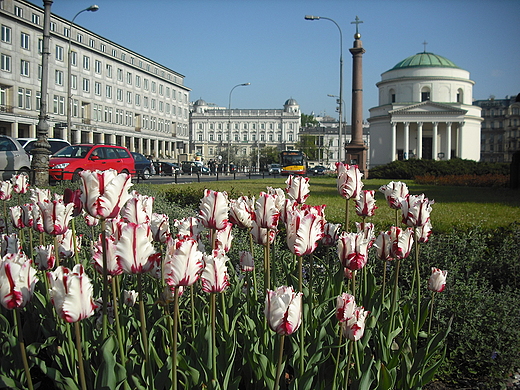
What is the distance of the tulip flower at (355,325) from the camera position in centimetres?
204

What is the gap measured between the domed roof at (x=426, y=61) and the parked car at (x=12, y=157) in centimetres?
6037

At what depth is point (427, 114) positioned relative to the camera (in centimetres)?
6631

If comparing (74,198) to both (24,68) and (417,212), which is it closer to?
(417,212)

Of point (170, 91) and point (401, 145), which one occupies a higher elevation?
point (170, 91)

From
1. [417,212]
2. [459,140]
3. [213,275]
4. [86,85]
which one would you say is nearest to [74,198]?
[213,275]

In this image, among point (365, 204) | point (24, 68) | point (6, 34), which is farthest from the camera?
point (24, 68)

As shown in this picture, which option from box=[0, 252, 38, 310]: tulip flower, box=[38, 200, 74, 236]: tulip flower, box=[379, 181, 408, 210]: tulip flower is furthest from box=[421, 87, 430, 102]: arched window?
box=[0, 252, 38, 310]: tulip flower

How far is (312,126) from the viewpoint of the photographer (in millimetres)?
133500

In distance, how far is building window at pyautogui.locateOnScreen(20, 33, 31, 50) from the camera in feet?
154

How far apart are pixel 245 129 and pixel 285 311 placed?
428 ft

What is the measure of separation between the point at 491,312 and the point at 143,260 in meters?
2.80

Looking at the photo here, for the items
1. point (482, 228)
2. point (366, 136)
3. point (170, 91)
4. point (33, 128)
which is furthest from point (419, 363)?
point (366, 136)

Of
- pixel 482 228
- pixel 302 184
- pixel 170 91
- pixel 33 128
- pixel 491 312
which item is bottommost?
pixel 491 312

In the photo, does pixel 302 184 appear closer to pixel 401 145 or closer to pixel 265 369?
pixel 265 369
